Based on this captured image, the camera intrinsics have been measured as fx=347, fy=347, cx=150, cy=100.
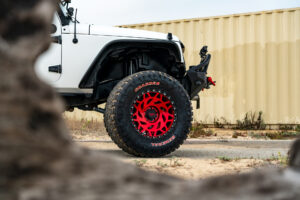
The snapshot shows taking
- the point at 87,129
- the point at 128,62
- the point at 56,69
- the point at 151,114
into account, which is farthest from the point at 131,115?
the point at 87,129

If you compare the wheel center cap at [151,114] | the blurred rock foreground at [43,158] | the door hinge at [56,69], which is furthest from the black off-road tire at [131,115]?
the blurred rock foreground at [43,158]

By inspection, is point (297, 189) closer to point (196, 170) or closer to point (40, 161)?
point (40, 161)

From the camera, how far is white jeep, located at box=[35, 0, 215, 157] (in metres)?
3.21

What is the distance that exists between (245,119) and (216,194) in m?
7.99

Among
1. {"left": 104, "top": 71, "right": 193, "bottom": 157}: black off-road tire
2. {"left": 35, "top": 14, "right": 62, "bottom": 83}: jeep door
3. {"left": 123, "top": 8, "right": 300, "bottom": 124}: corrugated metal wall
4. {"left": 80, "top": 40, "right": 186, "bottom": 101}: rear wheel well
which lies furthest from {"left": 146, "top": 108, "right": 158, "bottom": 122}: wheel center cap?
{"left": 123, "top": 8, "right": 300, "bottom": 124}: corrugated metal wall

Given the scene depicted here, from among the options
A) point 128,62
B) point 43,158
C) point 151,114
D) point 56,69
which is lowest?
point 43,158

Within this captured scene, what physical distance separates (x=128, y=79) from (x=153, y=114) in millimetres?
415

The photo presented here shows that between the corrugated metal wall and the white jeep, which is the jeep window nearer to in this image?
the white jeep

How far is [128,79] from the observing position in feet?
10.8

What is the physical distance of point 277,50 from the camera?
8617 mm

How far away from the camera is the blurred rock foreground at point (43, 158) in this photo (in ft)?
2.05

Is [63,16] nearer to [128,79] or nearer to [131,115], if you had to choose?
[128,79]

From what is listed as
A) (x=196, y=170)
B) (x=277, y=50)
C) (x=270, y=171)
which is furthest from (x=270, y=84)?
(x=270, y=171)

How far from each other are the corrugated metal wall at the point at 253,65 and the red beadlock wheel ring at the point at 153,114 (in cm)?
546
